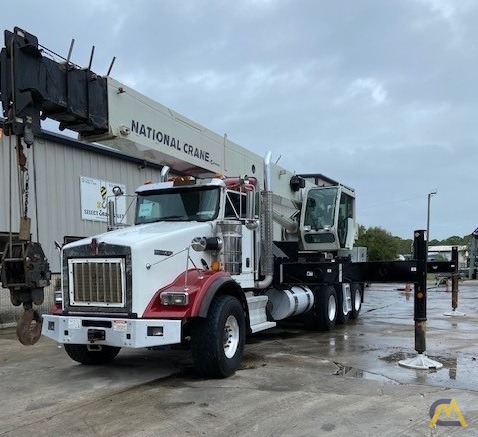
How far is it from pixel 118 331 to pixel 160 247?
1.20 m

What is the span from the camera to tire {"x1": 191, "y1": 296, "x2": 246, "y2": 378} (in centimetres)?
660

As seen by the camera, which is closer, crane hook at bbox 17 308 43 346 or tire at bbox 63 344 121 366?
crane hook at bbox 17 308 43 346

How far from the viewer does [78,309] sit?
6805 mm

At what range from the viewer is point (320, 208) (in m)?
12.5

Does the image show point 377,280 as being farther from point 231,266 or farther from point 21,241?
point 21,241

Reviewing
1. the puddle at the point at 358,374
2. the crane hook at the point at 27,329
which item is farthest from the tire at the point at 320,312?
the crane hook at the point at 27,329

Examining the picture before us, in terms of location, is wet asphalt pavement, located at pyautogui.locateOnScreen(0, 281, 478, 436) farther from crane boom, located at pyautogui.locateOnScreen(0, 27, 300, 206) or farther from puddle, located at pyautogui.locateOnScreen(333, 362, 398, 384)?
crane boom, located at pyautogui.locateOnScreen(0, 27, 300, 206)

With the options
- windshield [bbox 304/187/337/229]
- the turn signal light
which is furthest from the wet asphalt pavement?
windshield [bbox 304/187/337/229]

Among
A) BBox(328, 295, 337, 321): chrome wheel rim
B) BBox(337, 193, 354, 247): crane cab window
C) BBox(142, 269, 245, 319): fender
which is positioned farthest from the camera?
BBox(337, 193, 354, 247): crane cab window

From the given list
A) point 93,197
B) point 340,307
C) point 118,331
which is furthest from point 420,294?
point 93,197

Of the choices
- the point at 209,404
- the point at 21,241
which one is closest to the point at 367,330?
the point at 209,404

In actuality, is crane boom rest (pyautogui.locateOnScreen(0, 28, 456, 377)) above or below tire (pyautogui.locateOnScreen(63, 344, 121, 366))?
above

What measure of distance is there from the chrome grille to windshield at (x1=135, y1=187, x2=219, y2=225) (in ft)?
5.74

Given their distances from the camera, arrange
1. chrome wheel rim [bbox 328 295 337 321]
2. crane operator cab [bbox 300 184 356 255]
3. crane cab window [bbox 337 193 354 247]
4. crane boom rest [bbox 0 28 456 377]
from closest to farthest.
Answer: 1. crane boom rest [bbox 0 28 456 377]
2. chrome wheel rim [bbox 328 295 337 321]
3. crane operator cab [bbox 300 184 356 255]
4. crane cab window [bbox 337 193 354 247]
